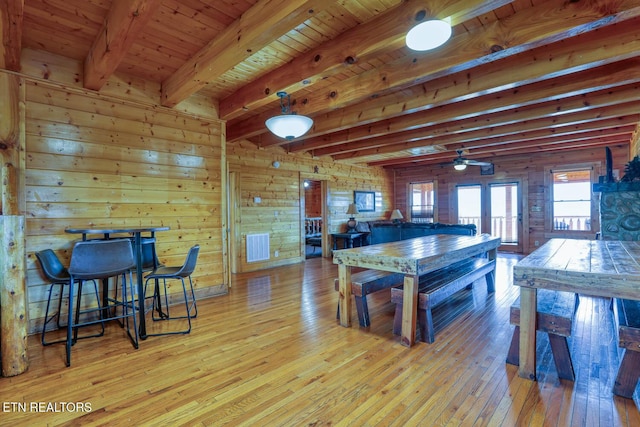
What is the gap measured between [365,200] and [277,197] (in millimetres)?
3099

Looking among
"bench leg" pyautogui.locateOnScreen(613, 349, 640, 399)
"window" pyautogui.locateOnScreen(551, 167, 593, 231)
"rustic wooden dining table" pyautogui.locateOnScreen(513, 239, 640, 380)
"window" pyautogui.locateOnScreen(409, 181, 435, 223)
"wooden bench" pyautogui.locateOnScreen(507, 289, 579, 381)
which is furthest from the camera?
"window" pyautogui.locateOnScreen(409, 181, 435, 223)

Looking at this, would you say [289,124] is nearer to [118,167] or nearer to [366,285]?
[366,285]

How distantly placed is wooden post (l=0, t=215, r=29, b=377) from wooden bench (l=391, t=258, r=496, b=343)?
2.81 meters

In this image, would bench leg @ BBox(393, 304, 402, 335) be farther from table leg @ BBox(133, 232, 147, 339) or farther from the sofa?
the sofa

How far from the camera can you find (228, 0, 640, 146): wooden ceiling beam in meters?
2.20

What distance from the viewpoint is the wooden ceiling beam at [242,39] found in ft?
6.50

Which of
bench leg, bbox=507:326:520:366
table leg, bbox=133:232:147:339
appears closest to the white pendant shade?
table leg, bbox=133:232:147:339

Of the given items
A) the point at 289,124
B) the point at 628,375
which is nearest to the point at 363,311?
the point at 628,375

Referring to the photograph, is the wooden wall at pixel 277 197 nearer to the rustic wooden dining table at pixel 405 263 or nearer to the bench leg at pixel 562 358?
the rustic wooden dining table at pixel 405 263

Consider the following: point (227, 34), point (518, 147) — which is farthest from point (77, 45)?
point (518, 147)

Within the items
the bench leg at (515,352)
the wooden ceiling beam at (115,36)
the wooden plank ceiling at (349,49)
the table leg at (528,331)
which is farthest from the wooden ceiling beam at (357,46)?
the bench leg at (515,352)

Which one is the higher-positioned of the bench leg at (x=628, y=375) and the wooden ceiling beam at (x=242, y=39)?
the wooden ceiling beam at (x=242, y=39)

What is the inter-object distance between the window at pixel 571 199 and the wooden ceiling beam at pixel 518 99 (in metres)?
4.30

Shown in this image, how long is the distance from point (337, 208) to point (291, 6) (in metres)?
6.03
